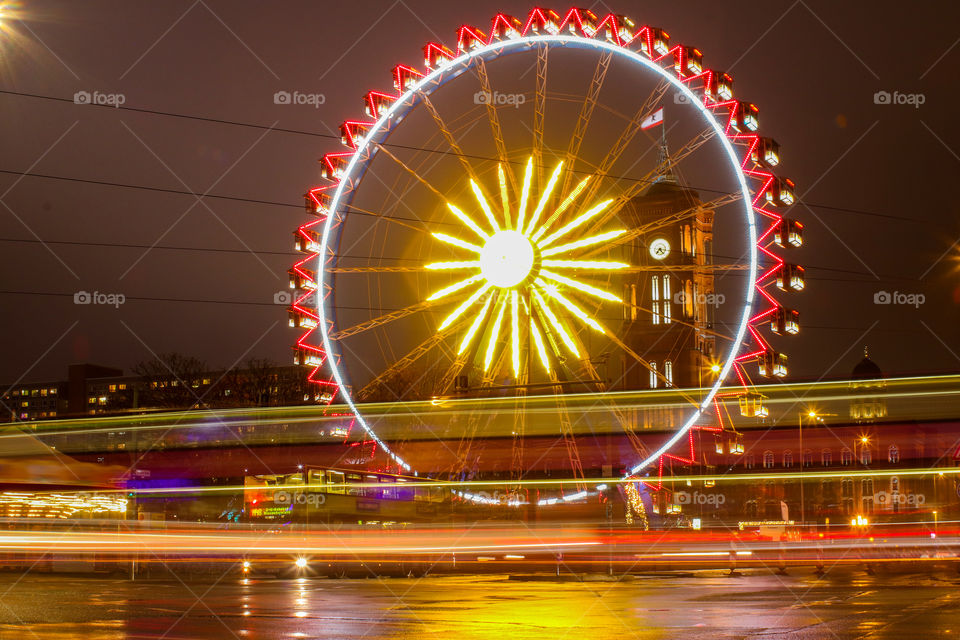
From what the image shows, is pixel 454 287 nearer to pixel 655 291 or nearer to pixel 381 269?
pixel 381 269

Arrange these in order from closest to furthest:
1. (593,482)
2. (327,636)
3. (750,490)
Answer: (327,636) < (593,482) < (750,490)

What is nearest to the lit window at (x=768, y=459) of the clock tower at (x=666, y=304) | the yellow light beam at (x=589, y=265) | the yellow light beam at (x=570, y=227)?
the yellow light beam at (x=589, y=265)

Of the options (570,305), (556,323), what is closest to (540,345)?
(556,323)

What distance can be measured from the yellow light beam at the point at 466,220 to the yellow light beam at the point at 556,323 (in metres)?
2.54

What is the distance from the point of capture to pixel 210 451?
86.9 ft

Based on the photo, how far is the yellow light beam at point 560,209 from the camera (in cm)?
2823

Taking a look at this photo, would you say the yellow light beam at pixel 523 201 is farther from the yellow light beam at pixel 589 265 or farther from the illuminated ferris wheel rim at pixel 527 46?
the illuminated ferris wheel rim at pixel 527 46

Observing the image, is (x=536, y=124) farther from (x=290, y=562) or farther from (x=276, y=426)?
(x=290, y=562)

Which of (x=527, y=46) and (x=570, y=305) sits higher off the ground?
(x=527, y=46)

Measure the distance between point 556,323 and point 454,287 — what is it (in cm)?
363

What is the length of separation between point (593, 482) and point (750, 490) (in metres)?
37.5

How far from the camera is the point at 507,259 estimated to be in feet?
92.3

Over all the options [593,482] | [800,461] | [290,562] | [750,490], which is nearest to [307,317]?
[290,562]

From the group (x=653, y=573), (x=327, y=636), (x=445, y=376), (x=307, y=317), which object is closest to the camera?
(x=327, y=636)
